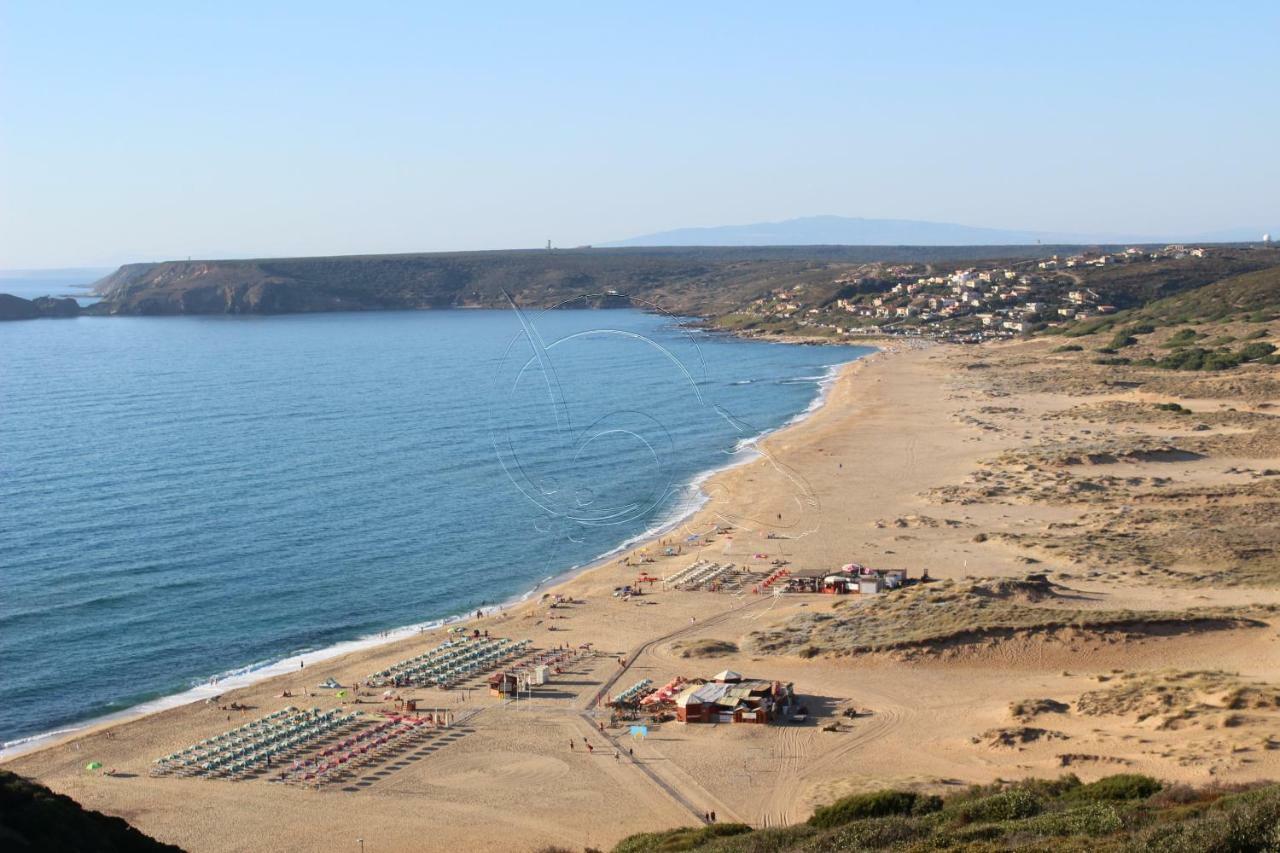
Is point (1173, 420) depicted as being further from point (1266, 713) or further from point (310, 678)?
point (310, 678)

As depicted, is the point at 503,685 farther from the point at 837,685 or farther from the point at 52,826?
the point at 52,826

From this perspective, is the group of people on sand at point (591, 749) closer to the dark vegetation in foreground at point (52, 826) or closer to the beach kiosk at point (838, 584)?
the dark vegetation in foreground at point (52, 826)

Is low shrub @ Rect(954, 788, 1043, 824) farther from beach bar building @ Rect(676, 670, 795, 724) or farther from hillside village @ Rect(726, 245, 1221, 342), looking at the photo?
hillside village @ Rect(726, 245, 1221, 342)

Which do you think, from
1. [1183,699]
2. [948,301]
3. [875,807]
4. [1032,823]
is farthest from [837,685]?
[948,301]

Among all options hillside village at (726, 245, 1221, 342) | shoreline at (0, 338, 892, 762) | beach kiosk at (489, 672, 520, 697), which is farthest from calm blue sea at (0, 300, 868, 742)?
hillside village at (726, 245, 1221, 342)

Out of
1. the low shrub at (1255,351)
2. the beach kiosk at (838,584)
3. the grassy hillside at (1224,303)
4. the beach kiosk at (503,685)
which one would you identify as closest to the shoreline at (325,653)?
the beach kiosk at (503,685)

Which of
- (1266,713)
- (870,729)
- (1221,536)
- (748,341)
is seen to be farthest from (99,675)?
(748,341)
